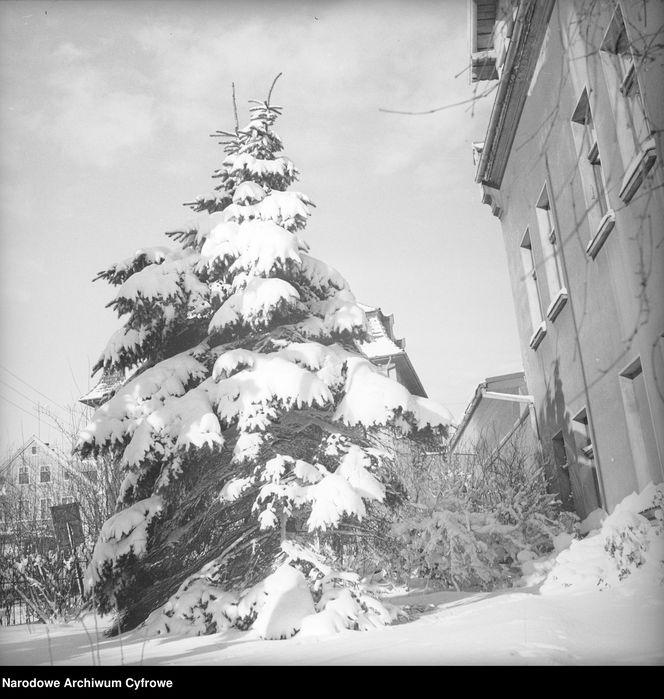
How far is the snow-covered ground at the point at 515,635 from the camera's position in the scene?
13.2 feet

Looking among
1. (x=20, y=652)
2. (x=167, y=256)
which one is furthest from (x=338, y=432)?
(x=20, y=652)

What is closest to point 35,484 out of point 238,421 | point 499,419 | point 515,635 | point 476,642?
point 499,419

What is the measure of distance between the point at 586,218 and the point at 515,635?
15.7ft

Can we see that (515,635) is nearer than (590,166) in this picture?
Yes

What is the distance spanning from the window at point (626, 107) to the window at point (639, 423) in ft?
5.73

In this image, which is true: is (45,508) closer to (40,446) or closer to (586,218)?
(40,446)

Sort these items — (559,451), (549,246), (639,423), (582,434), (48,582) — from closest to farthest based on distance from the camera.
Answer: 1. (639,423)
2. (582,434)
3. (549,246)
4. (559,451)
5. (48,582)

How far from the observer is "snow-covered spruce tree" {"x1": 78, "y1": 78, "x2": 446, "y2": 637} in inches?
262

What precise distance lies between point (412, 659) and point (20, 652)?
12.4 feet

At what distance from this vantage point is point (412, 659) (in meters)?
4.24

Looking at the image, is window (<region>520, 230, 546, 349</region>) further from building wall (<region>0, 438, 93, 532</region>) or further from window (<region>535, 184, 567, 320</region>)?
building wall (<region>0, 438, 93, 532</region>)

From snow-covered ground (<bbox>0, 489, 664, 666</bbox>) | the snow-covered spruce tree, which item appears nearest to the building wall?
the snow-covered spruce tree

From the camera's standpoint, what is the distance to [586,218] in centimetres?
755
